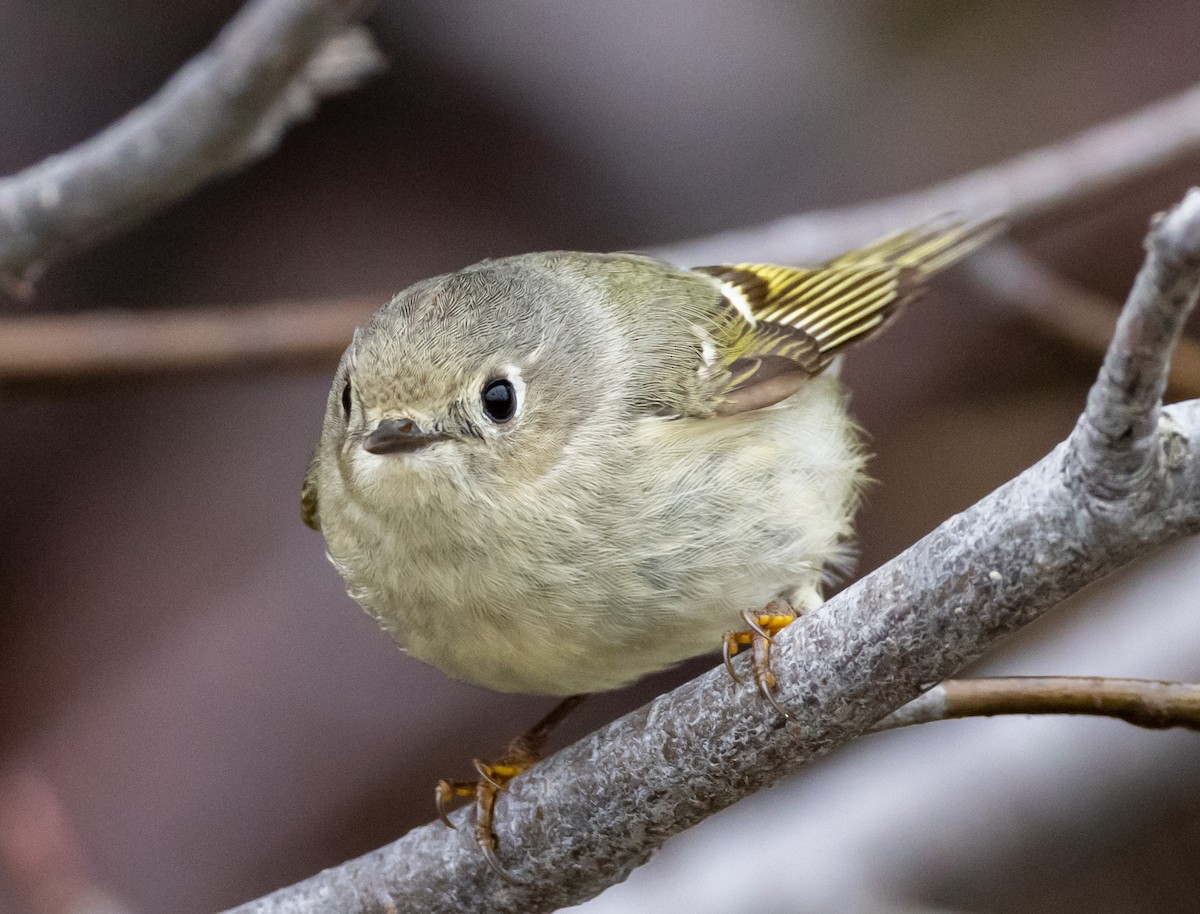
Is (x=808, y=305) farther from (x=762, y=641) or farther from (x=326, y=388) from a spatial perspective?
(x=326, y=388)

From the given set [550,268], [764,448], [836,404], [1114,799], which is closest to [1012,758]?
[1114,799]

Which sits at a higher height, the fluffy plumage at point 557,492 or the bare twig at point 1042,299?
the bare twig at point 1042,299

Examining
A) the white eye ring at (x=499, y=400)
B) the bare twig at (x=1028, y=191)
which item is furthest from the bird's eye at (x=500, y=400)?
the bare twig at (x=1028, y=191)

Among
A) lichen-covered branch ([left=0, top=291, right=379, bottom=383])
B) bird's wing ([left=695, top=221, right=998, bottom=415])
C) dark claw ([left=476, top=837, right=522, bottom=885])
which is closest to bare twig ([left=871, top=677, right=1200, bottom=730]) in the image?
dark claw ([left=476, top=837, right=522, bottom=885])

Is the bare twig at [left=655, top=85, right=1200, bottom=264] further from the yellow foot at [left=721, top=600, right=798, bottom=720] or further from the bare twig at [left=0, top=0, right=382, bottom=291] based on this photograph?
the yellow foot at [left=721, top=600, right=798, bottom=720]

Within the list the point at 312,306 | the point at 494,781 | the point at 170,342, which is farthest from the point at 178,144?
the point at 494,781

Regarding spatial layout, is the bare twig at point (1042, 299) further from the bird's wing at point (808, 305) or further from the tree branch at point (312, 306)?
the bird's wing at point (808, 305)

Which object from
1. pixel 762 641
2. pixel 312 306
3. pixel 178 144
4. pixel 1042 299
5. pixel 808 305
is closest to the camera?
pixel 762 641
